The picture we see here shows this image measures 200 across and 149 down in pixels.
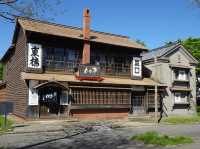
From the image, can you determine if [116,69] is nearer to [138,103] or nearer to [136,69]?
[136,69]

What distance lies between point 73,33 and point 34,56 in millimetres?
5601

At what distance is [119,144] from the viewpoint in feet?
48.3

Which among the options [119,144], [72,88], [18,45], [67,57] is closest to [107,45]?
[67,57]

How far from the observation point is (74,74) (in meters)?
29.4

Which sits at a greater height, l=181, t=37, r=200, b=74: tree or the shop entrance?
l=181, t=37, r=200, b=74: tree

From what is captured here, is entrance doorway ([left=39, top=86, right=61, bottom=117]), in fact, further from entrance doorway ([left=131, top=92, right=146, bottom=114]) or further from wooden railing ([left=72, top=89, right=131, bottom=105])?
entrance doorway ([left=131, top=92, right=146, bottom=114])

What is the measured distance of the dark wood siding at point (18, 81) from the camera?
1074 inches

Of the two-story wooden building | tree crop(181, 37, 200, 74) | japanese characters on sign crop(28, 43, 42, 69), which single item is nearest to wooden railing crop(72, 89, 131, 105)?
the two-story wooden building

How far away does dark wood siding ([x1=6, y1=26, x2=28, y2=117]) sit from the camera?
27.3 metres

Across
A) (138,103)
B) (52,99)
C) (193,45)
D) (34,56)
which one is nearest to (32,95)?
(52,99)

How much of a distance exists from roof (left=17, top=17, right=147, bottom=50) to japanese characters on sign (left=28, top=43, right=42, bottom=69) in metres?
1.33

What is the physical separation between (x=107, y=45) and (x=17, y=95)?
31.7 feet

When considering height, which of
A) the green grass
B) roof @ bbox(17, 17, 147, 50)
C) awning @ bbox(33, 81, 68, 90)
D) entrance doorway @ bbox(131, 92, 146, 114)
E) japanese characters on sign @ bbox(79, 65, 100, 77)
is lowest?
the green grass

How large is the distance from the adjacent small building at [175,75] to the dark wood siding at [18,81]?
13.7 m
